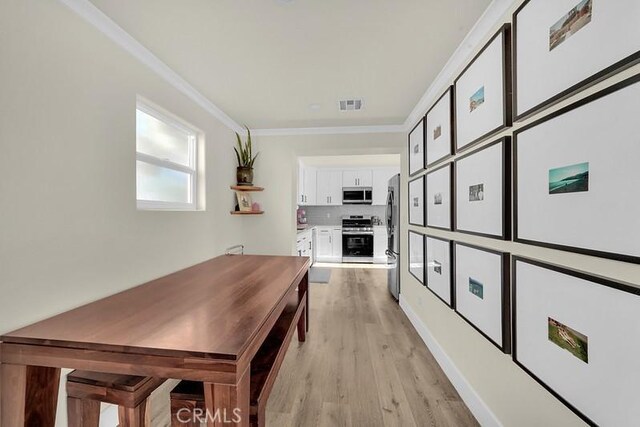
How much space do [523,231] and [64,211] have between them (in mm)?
2233

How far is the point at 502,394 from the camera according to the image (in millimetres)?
1344

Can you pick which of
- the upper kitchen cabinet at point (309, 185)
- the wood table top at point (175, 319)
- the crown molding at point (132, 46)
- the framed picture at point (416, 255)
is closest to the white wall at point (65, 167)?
the crown molding at point (132, 46)

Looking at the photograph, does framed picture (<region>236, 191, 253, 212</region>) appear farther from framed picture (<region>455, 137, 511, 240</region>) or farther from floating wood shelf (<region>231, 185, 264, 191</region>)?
framed picture (<region>455, 137, 511, 240</region>)

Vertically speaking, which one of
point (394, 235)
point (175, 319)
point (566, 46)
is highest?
point (566, 46)

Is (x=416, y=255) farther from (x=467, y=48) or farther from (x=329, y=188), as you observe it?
(x=329, y=188)

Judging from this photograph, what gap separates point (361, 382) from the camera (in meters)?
1.91

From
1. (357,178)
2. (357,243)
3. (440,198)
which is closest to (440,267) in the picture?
(440,198)

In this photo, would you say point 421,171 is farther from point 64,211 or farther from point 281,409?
point 64,211

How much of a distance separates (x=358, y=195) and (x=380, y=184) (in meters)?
0.60

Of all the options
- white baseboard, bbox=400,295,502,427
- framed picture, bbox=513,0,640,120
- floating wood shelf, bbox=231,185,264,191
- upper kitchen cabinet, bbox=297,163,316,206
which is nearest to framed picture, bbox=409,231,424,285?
white baseboard, bbox=400,295,502,427

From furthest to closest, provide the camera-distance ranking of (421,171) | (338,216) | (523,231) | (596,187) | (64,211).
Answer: (338,216) → (421,171) → (64,211) → (523,231) → (596,187)

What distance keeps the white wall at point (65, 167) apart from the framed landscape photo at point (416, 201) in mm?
2330

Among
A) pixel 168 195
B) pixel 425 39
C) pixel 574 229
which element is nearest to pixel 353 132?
pixel 425 39

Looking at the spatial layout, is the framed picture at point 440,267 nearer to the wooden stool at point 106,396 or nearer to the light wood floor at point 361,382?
the light wood floor at point 361,382
